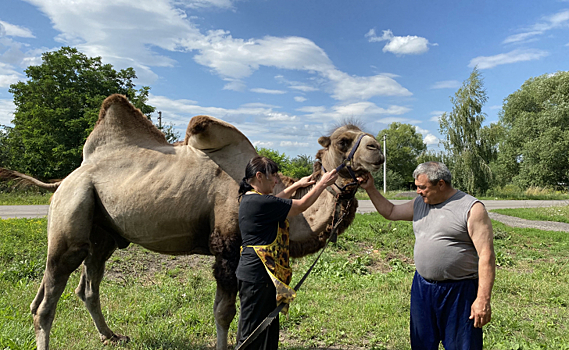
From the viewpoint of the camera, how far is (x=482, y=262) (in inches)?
107

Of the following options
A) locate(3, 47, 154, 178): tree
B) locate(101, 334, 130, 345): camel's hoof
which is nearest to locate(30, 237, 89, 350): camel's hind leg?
locate(101, 334, 130, 345): camel's hoof

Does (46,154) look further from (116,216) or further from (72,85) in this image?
(116,216)

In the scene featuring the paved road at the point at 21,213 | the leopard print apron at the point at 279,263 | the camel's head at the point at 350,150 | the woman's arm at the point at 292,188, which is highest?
the camel's head at the point at 350,150

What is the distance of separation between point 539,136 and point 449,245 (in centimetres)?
4218

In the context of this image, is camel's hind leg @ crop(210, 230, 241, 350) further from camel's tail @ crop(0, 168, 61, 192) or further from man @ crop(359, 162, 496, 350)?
camel's tail @ crop(0, 168, 61, 192)

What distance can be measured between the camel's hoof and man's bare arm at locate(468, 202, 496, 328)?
391cm

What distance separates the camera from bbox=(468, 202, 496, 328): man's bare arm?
106 inches

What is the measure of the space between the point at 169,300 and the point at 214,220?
2652 mm

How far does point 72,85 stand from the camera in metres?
28.5

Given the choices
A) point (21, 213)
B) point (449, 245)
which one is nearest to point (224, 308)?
point (449, 245)

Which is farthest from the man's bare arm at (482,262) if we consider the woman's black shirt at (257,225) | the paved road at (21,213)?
the paved road at (21,213)

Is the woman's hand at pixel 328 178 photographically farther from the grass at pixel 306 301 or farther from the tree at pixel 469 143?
the tree at pixel 469 143

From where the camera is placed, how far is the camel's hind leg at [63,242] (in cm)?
383

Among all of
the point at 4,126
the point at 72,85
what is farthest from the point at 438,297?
the point at 4,126
